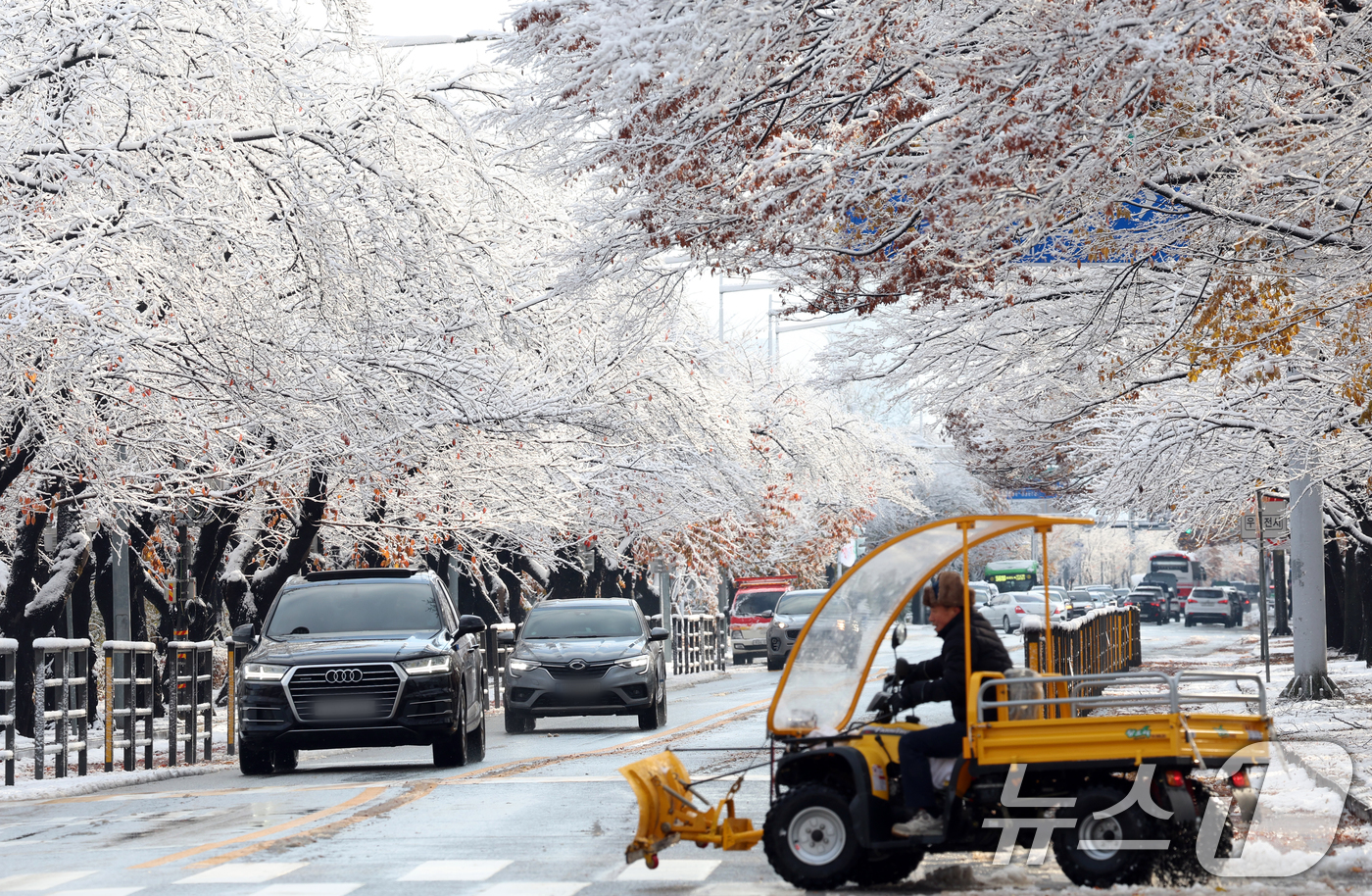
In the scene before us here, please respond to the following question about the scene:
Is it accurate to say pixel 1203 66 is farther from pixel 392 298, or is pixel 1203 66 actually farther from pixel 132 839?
pixel 392 298

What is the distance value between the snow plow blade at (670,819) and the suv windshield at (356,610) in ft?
26.8

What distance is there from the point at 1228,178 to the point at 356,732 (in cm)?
875

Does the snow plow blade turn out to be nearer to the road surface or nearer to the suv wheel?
the road surface

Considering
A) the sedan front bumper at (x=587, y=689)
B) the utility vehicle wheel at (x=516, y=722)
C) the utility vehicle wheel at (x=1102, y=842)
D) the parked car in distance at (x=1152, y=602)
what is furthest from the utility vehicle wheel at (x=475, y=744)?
the parked car in distance at (x=1152, y=602)

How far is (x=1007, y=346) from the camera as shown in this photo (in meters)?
17.1

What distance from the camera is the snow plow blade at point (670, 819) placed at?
809 cm

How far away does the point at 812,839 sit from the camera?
26.5 feet

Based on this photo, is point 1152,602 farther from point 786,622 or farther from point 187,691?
point 187,691

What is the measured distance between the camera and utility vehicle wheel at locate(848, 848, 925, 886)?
26.4 ft

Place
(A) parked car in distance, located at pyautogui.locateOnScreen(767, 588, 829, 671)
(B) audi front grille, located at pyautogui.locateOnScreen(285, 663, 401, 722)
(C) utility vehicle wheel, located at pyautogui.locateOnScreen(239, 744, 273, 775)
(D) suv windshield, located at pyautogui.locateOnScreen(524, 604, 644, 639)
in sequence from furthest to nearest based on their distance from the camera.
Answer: (A) parked car in distance, located at pyautogui.locateOnScreen(767, 588, 829, 671) → (D) suv windshield, located at pyautogui.locateOnScreen(524, 604, 644, 639) → (C) utility vehicle wheel, located at pyautogui.locateOnScreen(239, 744, 273, 775) → (B) audi front grille, located at pyautogui.locateOnScreen(285, 663, 401, 722)

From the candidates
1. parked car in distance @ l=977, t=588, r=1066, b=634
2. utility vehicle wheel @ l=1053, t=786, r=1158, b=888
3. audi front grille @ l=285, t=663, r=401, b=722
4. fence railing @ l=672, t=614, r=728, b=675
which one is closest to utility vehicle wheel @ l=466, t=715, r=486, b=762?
audi front grille @ l=285, t=663, r=401, b=722

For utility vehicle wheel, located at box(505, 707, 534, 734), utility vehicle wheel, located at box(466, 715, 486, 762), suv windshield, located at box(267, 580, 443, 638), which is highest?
suv windshield, located at box(267, 580, 443, 638)

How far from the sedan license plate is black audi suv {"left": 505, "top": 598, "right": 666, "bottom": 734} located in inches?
211

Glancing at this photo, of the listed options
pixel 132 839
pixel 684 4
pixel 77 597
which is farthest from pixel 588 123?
pixel 77 597
